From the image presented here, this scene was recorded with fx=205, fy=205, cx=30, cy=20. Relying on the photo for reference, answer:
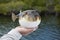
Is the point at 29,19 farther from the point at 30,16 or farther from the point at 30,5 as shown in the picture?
the point at 30,5

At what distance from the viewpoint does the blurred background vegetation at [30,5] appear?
2542cm

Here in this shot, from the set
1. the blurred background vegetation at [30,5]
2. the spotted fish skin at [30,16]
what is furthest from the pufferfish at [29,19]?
the blurred background vegetation at [30,5]

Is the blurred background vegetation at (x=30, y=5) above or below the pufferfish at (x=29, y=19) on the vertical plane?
below

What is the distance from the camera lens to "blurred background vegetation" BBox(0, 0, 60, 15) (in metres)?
25.4

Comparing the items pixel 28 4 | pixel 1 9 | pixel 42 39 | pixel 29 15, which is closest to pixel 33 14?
pixel 29 15

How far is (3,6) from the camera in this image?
26109 mm

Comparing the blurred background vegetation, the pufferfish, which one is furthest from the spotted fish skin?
the blurred background vegetation

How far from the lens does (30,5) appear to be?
89.8 feet

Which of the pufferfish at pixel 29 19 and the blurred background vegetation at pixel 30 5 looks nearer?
the pufferfish at pixel 29 19

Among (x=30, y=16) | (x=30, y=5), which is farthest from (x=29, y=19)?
(x=30, y=5)

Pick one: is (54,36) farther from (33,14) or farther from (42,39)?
(33,14)

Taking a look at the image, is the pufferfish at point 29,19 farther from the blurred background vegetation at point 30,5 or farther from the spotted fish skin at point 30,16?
the blurred background vegetation at point 30,5

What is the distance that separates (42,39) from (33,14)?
10898 mm

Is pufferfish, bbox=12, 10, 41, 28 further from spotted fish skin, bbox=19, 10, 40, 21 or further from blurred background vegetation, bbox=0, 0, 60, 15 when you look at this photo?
blurred background vegetation, bbox=0, 0, 60, 15
